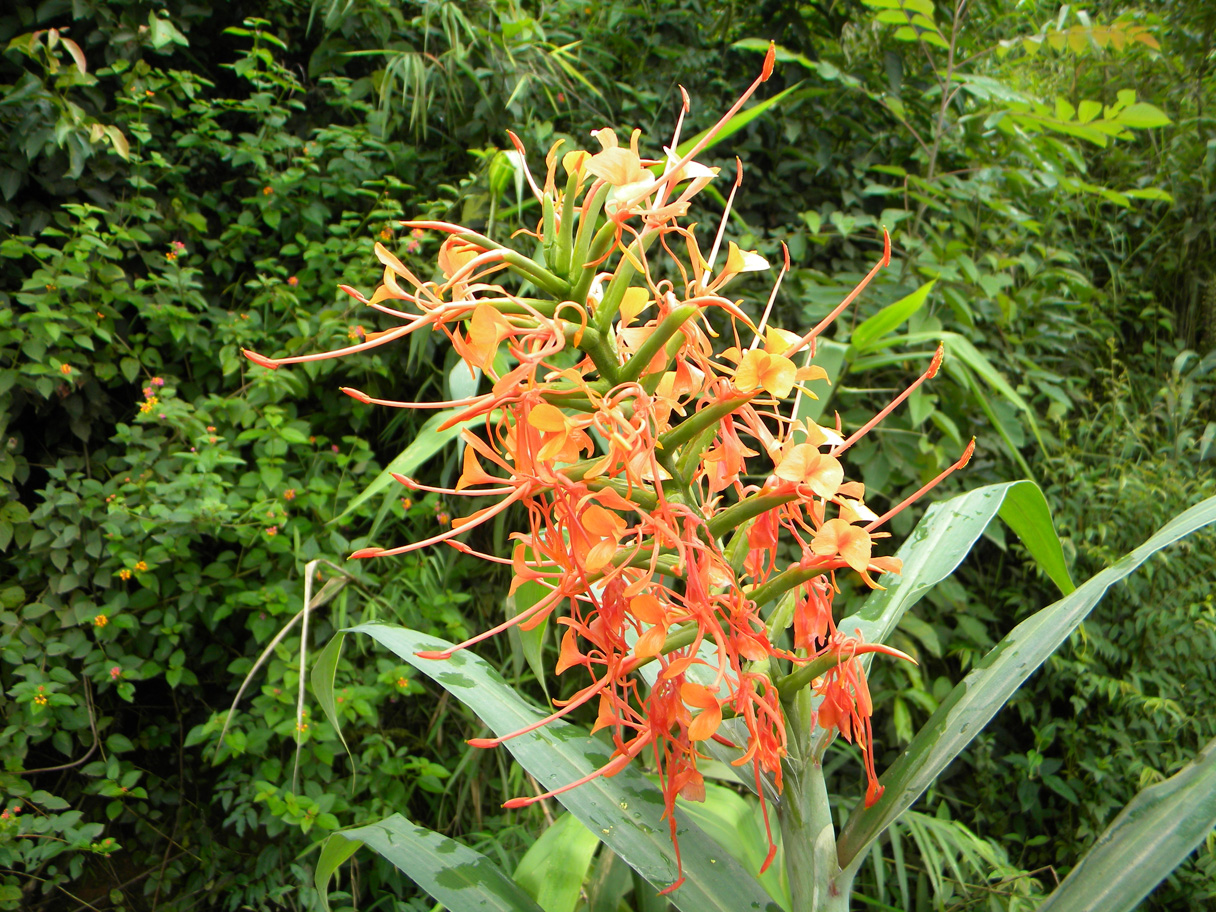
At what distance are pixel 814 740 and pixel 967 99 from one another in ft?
5.26

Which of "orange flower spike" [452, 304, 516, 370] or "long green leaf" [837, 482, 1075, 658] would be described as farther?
"long green leaf" [837, 482, 1075, 658]

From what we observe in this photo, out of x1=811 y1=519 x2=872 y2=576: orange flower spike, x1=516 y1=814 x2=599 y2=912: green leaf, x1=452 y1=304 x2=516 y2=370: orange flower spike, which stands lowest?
x1=516 y1=814 x2=599 y2=912: green leaf

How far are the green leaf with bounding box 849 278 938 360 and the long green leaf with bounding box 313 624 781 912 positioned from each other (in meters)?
0.67

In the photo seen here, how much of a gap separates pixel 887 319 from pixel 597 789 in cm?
72

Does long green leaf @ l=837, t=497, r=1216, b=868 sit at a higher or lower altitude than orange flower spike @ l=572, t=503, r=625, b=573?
lower

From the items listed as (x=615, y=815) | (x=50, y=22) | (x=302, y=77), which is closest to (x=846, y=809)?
(x=615, y=815)

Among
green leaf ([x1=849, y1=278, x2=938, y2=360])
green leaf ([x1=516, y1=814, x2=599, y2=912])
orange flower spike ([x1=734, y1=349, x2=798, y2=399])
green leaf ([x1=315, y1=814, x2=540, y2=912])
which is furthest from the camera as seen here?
green leaf ([x1=849, y1=278, x2=938, y2=360])

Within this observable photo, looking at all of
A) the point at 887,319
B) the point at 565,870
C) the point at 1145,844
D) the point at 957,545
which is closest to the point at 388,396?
the point at 887,319

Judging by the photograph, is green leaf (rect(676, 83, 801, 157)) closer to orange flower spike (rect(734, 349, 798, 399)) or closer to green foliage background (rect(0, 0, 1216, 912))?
orange flower spike (rect(734, 349, 798, 399))

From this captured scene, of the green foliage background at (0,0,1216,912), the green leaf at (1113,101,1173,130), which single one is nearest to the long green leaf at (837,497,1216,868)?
the green foliage background at (0,0,1216,912)

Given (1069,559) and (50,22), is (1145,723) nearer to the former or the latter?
(1069,559)

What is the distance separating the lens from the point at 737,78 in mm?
1569

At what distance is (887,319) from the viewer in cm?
94

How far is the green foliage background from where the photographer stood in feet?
3.65
